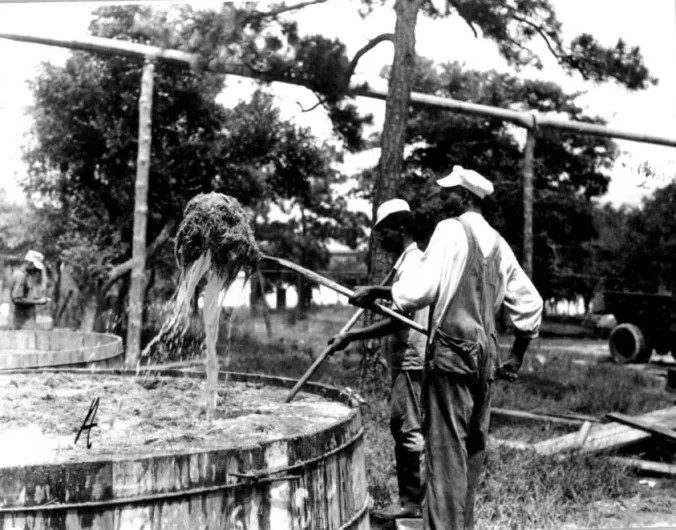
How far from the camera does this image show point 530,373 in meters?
11.1

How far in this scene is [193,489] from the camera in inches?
95.4

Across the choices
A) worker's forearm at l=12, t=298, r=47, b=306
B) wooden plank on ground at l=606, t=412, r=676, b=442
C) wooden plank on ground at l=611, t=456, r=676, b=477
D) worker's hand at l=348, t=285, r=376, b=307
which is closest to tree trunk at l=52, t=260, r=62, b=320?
worker's forearm at l=12, t=298, r=47, b=306

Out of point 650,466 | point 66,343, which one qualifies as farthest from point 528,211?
point 66,343

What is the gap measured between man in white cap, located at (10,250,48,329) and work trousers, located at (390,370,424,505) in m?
7.44

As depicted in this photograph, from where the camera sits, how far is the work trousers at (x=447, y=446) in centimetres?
311

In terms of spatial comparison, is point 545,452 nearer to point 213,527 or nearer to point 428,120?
point 213,527

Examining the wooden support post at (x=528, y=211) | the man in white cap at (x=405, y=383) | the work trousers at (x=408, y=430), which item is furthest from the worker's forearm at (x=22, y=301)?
the work trousers at (x=408, y=430)

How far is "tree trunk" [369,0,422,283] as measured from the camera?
7.69 meters

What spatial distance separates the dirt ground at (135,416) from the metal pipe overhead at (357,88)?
15.2 ft

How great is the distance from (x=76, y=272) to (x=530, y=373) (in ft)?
28.0

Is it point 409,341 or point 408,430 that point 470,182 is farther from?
point 408,430

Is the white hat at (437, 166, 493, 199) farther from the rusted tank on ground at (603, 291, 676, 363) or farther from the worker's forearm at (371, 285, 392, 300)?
the rusted tank on ground at (603, 291, 676, 363)

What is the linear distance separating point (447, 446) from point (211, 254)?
153 cm

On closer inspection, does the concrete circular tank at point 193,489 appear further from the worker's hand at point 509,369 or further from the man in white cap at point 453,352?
the worker's hand at point 509,369
